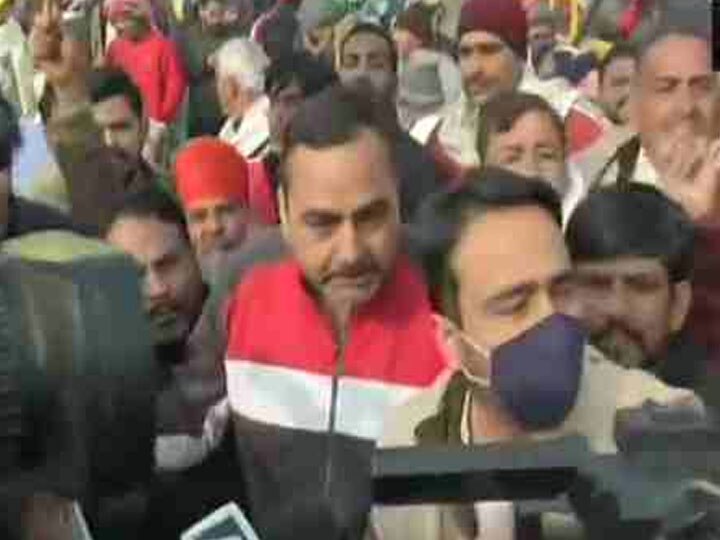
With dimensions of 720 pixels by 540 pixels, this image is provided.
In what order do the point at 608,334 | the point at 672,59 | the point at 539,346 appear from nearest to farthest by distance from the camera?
1. the point at 539,346
2. the point at 608,334
3. the point at 672,59

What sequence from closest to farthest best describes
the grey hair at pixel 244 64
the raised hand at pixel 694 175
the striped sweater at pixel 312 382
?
the striped sweater at pixel 312 382
the raised hand at pixel 694 175
the grey hair at pixel 244 64

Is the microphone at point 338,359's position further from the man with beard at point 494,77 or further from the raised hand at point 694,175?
the man with beard at point 494,77

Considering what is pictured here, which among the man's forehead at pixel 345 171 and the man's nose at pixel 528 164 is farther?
the man's nose at pixel 528 164

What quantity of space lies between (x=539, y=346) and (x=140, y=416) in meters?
0.78

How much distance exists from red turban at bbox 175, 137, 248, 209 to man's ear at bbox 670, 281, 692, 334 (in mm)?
1175

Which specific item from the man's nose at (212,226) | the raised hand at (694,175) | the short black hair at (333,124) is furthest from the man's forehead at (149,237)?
the raised hand at (694,175)

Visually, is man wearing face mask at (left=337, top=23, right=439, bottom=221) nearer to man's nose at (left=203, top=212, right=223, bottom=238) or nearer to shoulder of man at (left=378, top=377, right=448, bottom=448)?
man's nose at (left=203, top=212, right=223, bottom=238)

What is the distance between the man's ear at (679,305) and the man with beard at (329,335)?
1.01ft

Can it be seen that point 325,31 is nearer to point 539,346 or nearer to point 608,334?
point 608,334

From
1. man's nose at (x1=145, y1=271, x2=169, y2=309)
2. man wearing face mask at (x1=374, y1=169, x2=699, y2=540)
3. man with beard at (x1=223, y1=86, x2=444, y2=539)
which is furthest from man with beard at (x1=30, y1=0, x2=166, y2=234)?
man wearing face mask at (x1=374, y1=169, x2=699, y2=540)

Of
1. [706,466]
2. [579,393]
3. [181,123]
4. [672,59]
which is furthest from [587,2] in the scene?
[706,466]

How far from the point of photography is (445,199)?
232 centimetres

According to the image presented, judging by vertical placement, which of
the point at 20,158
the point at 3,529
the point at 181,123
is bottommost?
the point at 181,123

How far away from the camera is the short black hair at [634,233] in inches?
99.3
